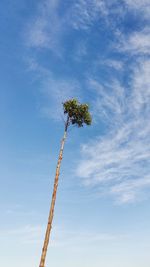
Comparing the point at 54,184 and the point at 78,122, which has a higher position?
the point at 78,122

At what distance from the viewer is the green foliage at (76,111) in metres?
33.9

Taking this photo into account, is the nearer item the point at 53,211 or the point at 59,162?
the point at 53,211

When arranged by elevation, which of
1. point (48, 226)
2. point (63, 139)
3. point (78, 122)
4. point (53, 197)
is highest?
point (78, 122)

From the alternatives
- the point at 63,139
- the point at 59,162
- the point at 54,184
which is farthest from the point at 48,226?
the point at 63,139

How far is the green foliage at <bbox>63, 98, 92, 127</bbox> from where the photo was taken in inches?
1336

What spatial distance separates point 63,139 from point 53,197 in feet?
19.6

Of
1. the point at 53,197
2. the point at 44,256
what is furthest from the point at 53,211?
the point at 44,256

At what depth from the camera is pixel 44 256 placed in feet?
88.3

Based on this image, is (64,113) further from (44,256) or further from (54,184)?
(44,256)

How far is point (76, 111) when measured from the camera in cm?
3428

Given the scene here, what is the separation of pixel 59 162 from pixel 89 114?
6073 millimetres

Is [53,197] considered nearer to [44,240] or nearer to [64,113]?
[44,240]

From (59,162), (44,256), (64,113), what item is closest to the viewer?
(44,256)

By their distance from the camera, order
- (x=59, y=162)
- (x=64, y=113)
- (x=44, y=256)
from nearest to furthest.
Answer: (x=44, y=256)
(x=59, y=162)
(x=64, y=113)
